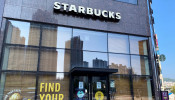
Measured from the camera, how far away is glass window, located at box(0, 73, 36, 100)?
7.87 meters

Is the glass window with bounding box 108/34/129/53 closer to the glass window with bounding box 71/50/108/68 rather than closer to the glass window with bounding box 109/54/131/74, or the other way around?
the glass window with bounding box 109/54/131/74

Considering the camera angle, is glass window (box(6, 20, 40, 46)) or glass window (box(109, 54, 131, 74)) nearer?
glass window (box(6, 20, 40, 46))

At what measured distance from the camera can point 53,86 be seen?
28.7 ft

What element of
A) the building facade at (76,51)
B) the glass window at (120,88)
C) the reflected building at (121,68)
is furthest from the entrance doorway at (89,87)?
the reflected building at (121,68)

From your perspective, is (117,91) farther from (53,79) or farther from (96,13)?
(96,13)

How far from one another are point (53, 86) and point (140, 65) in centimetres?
685

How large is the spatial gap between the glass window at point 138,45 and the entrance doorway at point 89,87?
140 inches

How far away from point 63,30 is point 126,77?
225 inches

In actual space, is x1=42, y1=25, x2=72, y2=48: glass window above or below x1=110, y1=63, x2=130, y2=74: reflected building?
above

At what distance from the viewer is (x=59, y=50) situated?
9445mm

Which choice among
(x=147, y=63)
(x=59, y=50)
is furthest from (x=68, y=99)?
(x=147, y=63)

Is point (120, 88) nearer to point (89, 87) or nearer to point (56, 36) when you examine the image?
point (89, 87)

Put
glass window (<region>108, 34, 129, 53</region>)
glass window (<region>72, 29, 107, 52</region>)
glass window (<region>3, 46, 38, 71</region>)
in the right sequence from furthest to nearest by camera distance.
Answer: glass window (<region>108, 34, 129, 53</region>) → glass window (<region>72, 29, 107, 52</region>) → glass window (<region>3, 46, 38, 71</region>)

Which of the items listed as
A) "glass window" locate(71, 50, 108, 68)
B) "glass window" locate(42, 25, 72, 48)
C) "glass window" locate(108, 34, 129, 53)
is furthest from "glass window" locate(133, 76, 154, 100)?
"glass window" locate(42, 25, 72, 48)
